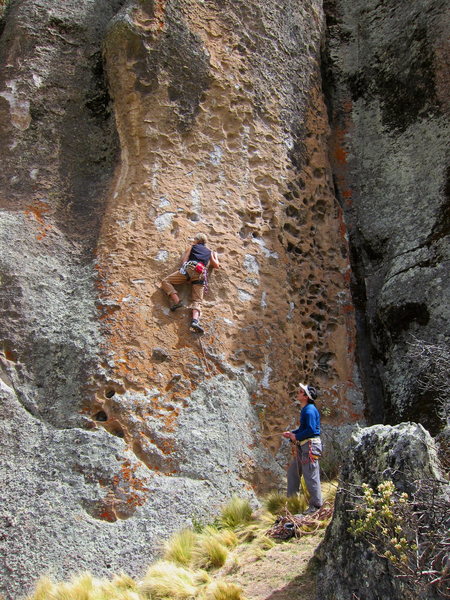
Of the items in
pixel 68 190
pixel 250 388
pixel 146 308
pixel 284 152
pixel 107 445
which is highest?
pixel 284 152

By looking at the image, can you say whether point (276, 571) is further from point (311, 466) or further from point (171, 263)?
point (171, 263)

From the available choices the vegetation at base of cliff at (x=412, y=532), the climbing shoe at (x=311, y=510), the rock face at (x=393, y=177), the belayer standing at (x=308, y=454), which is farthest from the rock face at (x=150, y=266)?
the vegetation at base of cliff at (x=412, y=532)

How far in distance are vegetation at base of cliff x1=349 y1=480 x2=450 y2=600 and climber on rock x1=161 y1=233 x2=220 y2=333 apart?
4.04 m

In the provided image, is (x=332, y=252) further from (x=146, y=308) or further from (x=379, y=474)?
(x=379, y=474)

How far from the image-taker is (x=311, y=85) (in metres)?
10.9

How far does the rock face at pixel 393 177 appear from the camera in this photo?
8.62 meters

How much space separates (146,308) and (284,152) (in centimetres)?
342

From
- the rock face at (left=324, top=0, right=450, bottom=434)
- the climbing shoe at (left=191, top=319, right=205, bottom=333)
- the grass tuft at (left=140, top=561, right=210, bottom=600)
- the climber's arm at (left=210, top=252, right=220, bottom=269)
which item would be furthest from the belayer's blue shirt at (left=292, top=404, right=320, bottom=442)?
the climber's arm at (left=210, top=252, right=220, bottom=269)

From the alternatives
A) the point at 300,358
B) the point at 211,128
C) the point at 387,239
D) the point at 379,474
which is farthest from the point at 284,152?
the point at 379,474

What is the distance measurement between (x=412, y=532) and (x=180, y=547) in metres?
2.75

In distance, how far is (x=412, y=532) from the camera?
413 cm

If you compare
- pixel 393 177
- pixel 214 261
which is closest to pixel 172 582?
pixel 214 261

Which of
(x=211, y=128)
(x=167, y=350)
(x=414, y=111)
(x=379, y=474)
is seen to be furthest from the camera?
(x=414, y=111)

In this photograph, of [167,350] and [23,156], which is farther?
[23,156]
